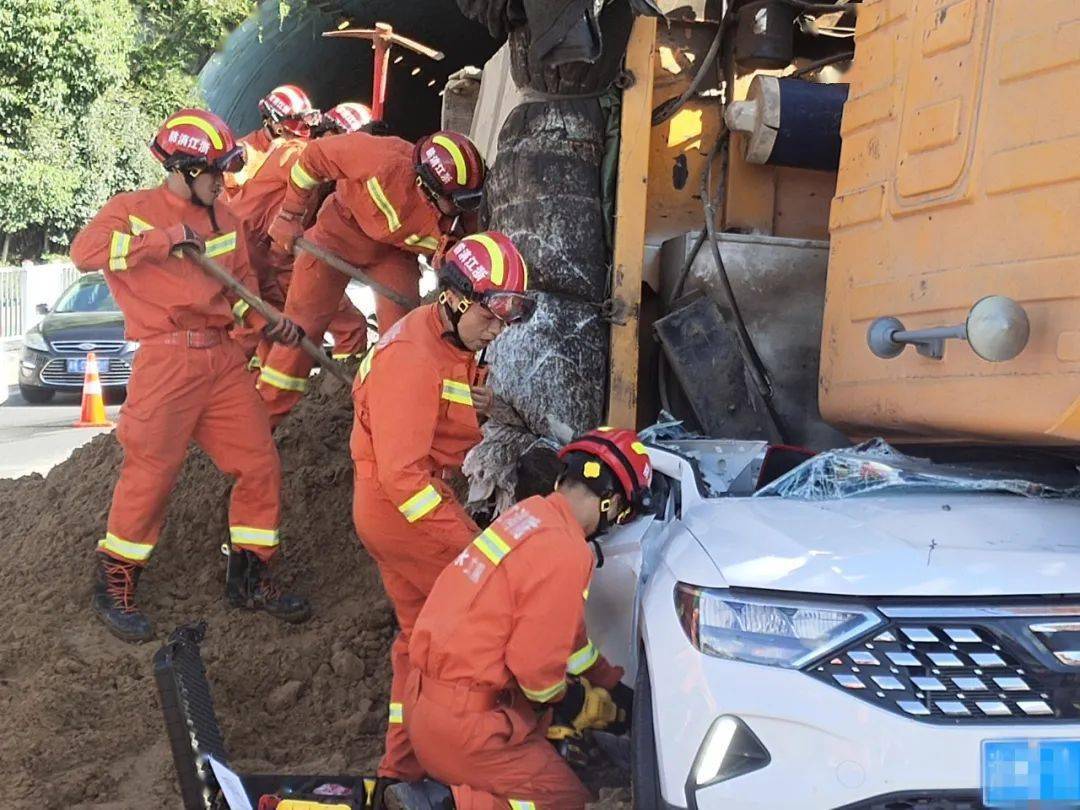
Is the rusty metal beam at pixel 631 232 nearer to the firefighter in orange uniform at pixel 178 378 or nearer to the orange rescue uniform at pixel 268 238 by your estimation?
the firefighter in orange uniform at pixel 178 378

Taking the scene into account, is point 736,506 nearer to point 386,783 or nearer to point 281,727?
point 386,783

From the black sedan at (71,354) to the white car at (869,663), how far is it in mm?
12128

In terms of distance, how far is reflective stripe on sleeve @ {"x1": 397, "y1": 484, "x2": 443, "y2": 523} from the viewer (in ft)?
11.7

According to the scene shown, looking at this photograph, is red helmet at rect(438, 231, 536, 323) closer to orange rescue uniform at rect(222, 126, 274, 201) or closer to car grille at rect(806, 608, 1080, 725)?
car grille at rect(806, 608, 1080, 725)

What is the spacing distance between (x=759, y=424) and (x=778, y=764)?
73.7 inches

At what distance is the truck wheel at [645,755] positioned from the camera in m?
2.47

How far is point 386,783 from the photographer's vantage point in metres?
→ 3.33

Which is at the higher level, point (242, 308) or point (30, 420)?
point (242, 308)

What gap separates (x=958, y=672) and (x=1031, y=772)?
197 mm

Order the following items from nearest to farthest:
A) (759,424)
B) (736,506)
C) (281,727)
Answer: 1. (736,506)
2. (759,424)
3. (281,727)

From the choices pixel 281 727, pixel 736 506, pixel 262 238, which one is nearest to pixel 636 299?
pixel 736 506

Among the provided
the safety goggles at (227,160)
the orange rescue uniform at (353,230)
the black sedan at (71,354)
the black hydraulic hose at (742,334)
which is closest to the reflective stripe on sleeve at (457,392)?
the black hydraulic hose at (742,334)

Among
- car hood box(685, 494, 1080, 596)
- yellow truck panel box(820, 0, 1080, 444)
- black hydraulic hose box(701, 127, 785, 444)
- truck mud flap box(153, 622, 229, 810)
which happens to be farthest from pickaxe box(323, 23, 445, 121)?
car hood box(685, 494, 1080, 596)

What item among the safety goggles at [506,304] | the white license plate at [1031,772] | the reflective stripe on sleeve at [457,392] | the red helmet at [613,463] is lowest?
the white license plate at [1031,772]
